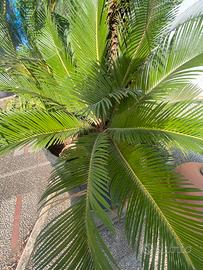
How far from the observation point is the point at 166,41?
1.52 meters

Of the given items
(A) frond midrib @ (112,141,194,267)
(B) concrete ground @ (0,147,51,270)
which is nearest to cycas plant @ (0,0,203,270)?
(A) frond midrib @ (112,141,194,267)

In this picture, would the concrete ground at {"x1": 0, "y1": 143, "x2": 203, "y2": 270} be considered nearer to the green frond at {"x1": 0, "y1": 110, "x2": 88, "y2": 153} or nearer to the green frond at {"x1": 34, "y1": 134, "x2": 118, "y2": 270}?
the green frond at {"x1": 34, "y1": 134, "x2": 118, "y2": 270}

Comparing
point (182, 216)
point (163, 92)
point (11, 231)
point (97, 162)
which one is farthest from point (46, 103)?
point (182, 216)

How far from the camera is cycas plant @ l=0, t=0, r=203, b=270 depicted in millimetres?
975

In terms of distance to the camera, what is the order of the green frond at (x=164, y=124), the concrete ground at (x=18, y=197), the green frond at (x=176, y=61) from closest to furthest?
the green frond at (x=164, y=124)
the green frond at (x=176, y=61)
the concrete ground at (x=18, y=197)

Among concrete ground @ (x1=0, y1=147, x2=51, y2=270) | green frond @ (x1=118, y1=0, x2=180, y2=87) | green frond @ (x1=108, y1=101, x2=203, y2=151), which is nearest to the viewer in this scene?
green frond @ (x1=108, y1=101, x2=203, y2=151)

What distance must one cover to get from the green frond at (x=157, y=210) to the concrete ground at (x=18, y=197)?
0.91 m

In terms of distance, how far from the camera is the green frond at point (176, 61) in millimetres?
1406

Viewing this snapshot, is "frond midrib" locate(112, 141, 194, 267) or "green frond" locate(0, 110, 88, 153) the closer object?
"frond midrib" locate(112, 141, 194, 267)

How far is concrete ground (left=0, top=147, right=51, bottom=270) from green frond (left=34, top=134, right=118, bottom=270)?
0.65m

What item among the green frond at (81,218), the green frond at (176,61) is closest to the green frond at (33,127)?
the green frond at (81,218)

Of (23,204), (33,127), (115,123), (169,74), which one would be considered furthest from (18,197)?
(169,74)

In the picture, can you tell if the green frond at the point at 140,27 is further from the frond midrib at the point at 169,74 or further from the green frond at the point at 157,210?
the green frond at the point at 157,210

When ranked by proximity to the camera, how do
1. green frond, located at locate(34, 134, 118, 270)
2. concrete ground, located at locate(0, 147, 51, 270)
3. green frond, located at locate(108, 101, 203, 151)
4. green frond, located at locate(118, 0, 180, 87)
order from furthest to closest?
1. concrete ground, located at locate(0, 147, 51, 270)
2. green frond, located at locate(118, 0, 180, 87)
3. green frond, located at locate(108, 101, 203, 151)
4. green frond, located at locate(34, 134, 118, 270)
